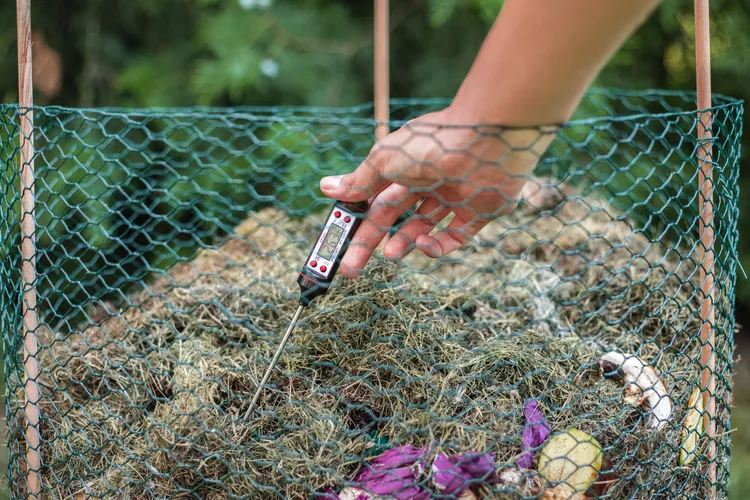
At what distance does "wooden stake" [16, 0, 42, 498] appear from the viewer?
3.98 feet

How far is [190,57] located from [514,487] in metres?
2.04

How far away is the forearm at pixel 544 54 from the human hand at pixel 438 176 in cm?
3

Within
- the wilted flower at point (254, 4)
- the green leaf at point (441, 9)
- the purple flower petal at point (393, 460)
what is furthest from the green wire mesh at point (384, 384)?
the wilted flower at point (254, 4)

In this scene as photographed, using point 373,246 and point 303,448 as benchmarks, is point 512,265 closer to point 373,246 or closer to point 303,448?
point 373,246

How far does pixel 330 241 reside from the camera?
1149 mm

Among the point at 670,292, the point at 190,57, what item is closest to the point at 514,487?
the point at 670,292

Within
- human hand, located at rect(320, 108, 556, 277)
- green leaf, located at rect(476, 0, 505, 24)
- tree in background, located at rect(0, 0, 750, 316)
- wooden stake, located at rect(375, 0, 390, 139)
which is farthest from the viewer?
tree in background, located at rect(0, 0, 750, 316)

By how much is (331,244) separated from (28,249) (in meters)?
0.52

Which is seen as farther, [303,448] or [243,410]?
[243,410]

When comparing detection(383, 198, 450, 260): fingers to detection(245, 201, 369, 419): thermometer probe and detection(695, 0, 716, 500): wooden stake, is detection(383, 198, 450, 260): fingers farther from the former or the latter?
detection(695, 0, 716, 500): wooden stake

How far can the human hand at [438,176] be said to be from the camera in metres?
0.95

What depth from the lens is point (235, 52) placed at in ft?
7.60

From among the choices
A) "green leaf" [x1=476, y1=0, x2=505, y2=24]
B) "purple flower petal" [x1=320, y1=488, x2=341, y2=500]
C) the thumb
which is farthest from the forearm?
"green leaf" [x1=476, y1=0, x2=505, y2=24]

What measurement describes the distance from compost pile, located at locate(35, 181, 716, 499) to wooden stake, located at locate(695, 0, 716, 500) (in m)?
0.04
